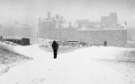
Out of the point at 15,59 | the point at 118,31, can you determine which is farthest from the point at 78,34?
the point at 15,59

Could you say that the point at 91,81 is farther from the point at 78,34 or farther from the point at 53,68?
Result: the point at 78,34

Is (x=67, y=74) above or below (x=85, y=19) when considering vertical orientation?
below

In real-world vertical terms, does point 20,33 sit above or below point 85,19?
below

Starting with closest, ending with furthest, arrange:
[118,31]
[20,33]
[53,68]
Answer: [53,68]
[118,31]
[20,33]

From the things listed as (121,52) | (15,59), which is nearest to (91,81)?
(15,59)

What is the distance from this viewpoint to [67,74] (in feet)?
A: 32.0

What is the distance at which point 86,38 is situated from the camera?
92.9 meters

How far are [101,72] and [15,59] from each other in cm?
752

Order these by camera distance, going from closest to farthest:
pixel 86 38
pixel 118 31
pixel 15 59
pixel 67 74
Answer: pixel 67 74 < pixel 15 59 < pixel 118 31 < pixel 86 38

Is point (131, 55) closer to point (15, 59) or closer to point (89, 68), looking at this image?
point (89, 68)

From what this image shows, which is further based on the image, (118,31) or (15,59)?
(118,31)

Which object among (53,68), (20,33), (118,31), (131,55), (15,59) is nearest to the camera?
(53,68)

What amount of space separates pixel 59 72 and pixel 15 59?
5899 mm

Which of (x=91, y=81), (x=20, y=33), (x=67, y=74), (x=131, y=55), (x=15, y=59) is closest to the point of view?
(x=91, y=81)
